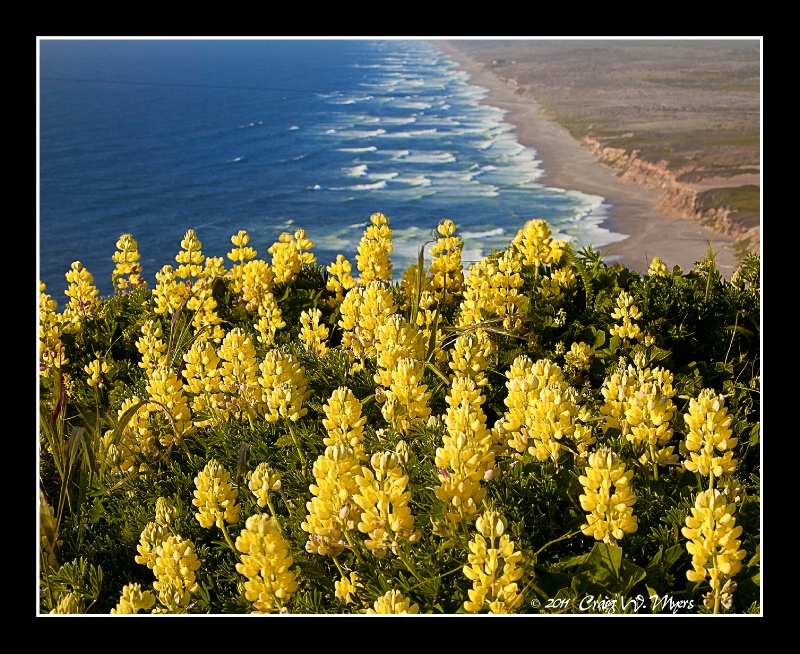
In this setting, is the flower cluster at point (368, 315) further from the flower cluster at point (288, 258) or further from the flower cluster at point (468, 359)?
the flower cluster at point (288, 258)

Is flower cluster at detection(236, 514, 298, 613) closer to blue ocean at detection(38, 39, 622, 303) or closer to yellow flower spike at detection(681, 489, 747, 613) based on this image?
yellow flower spike at detection(681, 489, 747, 613)

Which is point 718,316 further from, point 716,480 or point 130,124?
point 130,124

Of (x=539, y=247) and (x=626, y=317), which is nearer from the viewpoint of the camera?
(x=626, y=317)

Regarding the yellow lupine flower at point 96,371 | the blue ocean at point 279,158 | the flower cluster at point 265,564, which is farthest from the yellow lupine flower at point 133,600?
the blue ocean at point 279,158

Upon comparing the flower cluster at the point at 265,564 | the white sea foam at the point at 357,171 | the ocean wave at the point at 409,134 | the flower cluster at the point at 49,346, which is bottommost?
the flower cluster at the point at 265,564

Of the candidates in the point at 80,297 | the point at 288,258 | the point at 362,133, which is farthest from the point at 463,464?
the point at 362,133

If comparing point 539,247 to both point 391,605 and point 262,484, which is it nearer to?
point 262,484

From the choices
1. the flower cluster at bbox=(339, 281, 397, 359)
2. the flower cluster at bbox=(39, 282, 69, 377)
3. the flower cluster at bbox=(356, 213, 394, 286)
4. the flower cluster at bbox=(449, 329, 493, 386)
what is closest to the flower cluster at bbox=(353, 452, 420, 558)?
the flower cluster at bbox=(449, 329, 493, 386)
